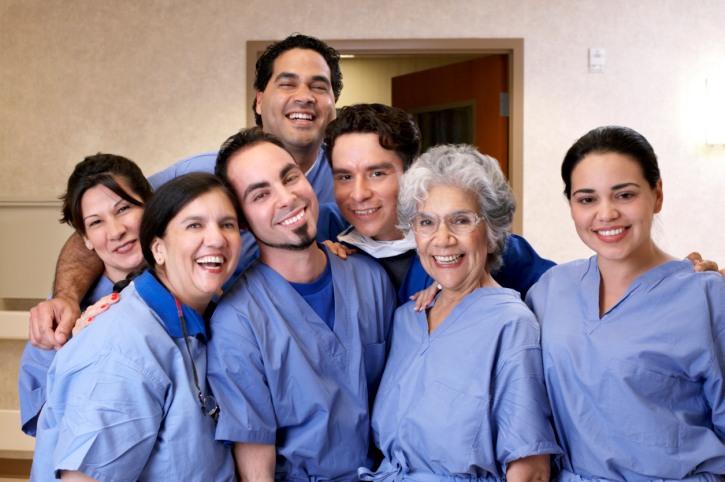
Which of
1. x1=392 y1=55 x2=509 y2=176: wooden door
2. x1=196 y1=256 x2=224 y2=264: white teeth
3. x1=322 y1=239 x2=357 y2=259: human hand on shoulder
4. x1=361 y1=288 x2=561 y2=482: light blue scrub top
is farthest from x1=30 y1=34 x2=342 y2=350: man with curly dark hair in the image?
x1=392 y1=55 x2=509 y2=176: wooden door

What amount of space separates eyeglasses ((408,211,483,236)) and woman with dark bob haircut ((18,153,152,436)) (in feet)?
2.65

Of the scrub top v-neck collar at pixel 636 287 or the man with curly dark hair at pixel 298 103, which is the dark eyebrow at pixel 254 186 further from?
the scrub top v-neck collar at pixel 636 287

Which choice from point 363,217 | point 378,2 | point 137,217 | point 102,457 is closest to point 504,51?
point 378,2

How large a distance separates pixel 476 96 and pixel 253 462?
3237mm

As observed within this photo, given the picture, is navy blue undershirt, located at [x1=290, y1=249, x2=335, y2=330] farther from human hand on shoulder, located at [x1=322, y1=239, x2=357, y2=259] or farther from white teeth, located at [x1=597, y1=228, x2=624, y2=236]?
white teeth, located at [x1=597, y1=228, x2=624, y2=236]

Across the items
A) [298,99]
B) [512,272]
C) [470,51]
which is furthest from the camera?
[470,51]

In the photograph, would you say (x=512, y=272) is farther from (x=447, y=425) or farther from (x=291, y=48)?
(x=291, y=48)

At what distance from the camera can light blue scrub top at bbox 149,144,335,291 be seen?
1928mm

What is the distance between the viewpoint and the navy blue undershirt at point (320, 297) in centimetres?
162

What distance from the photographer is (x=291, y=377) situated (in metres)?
1.50

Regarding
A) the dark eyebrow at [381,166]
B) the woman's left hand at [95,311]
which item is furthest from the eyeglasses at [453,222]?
the woman's left hand at [95,311]

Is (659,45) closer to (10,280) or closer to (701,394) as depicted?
(701,394)

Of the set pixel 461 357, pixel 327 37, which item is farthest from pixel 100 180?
pixel 327 37

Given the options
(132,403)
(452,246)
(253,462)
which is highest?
(452,246)
